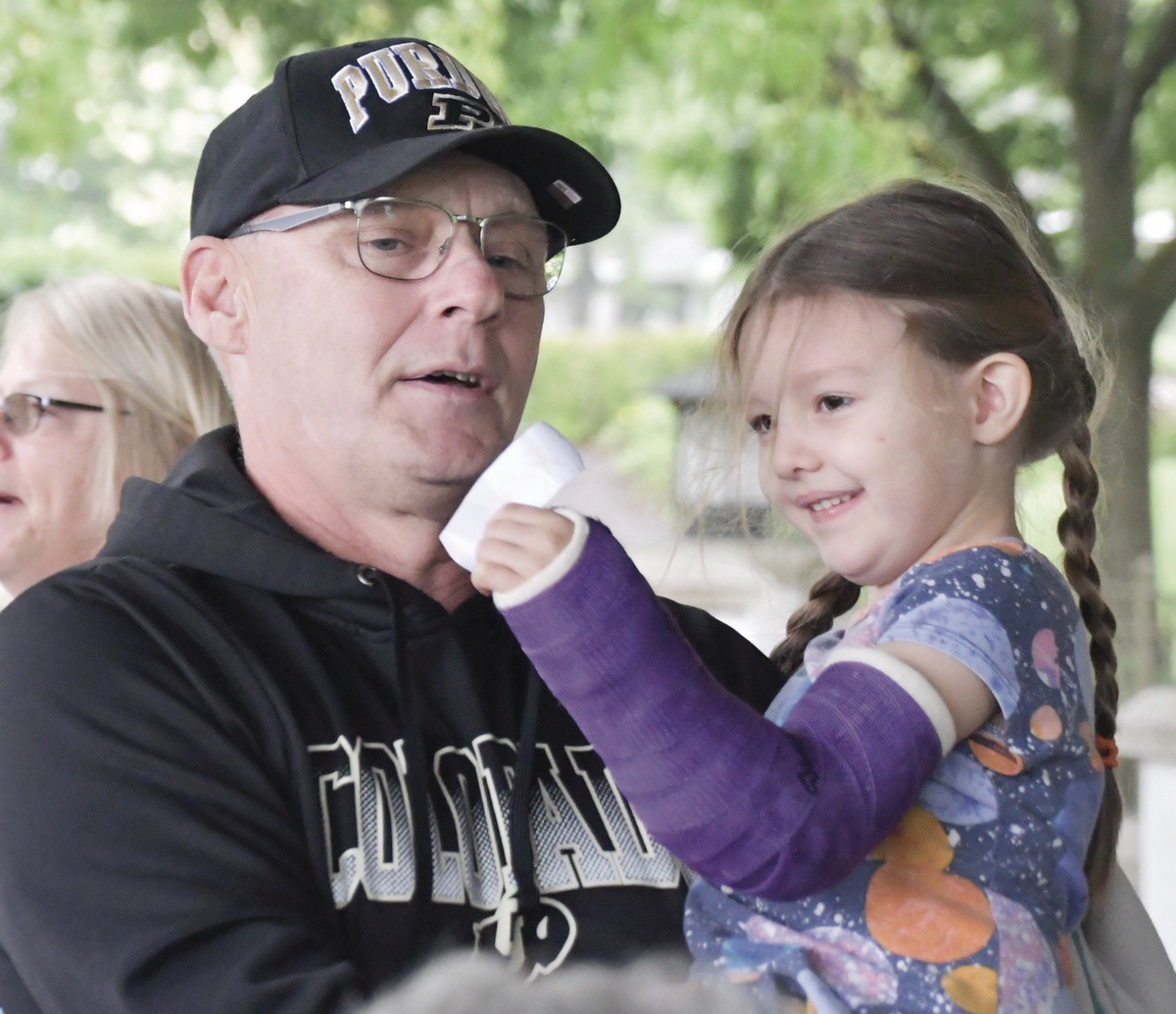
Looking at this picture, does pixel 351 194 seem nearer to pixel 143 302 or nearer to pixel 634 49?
→ pixel 143 302

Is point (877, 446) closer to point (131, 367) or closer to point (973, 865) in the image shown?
point (973, 865)

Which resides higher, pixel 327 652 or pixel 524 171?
pixel 524 171

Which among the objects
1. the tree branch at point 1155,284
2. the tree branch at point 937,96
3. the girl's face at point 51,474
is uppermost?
the tree branch at point 937,96

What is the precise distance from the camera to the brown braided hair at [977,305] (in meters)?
1.93

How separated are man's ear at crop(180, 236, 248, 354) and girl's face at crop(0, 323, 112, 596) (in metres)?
1.07

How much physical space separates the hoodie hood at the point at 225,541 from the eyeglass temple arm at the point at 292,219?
38 cm

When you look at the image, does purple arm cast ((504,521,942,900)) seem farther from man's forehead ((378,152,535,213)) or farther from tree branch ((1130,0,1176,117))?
tree branch ((1130,0,1176,117))

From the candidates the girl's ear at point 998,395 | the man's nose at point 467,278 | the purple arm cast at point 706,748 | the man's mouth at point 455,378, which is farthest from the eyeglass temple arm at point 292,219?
the girl's ear at point 998,395

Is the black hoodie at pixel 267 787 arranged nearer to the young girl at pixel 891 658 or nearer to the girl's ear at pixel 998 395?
the young girl at pixel 891 658

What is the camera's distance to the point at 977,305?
1.95 meters

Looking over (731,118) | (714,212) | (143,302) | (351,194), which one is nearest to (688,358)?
(714,212)

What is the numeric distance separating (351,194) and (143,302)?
1498mm

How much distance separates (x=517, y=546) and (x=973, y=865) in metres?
0.65

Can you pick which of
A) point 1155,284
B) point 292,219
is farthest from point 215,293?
point 1155,284
